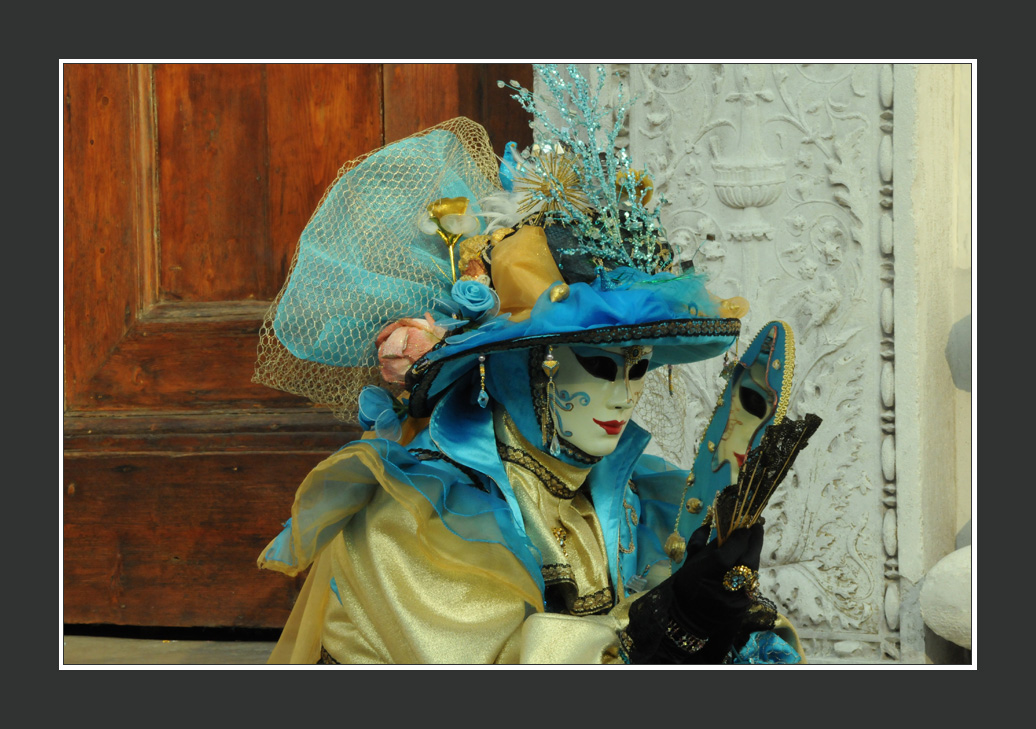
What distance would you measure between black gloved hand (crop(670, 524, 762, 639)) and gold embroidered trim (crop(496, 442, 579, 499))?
0.96ft

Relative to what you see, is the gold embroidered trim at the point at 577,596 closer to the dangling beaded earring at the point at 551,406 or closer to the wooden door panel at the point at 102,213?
the dangling beaded earring at the point at 551,406

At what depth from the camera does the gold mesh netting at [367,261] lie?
166 cm

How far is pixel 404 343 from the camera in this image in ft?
5.15

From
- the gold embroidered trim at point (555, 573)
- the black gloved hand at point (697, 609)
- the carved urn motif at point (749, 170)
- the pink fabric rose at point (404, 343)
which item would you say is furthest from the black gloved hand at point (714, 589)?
the carved urn motif at point (749, 170)

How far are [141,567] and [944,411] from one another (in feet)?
6.13

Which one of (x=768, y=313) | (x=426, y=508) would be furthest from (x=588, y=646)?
(x=768, y=313)

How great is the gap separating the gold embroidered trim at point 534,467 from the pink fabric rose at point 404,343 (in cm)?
20

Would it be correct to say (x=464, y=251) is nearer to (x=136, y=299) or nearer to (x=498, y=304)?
(x=498, y=304)

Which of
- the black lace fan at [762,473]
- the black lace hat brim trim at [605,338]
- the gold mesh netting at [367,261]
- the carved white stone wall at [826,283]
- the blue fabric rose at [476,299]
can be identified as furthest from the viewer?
the carved white stone wall at [826,283]

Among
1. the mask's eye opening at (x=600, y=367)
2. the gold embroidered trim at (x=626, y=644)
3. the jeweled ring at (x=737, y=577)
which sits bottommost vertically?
the gold embroidered trim at (x=626, y=644)

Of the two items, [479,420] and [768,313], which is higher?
[768,313]

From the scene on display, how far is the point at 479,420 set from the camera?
5.32 feet

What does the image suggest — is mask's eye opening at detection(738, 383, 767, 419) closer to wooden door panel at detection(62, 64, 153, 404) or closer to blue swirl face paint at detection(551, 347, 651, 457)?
blue swirl face paint at detection(551, 347, 651, 457)

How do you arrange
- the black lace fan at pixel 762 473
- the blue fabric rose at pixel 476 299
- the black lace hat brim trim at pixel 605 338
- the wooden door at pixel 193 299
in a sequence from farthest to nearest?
the wooden door at pixel 193 299, the blue fabric rose at pixel 476 299, the black lace hat brim trim at pixel 605 338, the black lace fan at pixel 762 473
